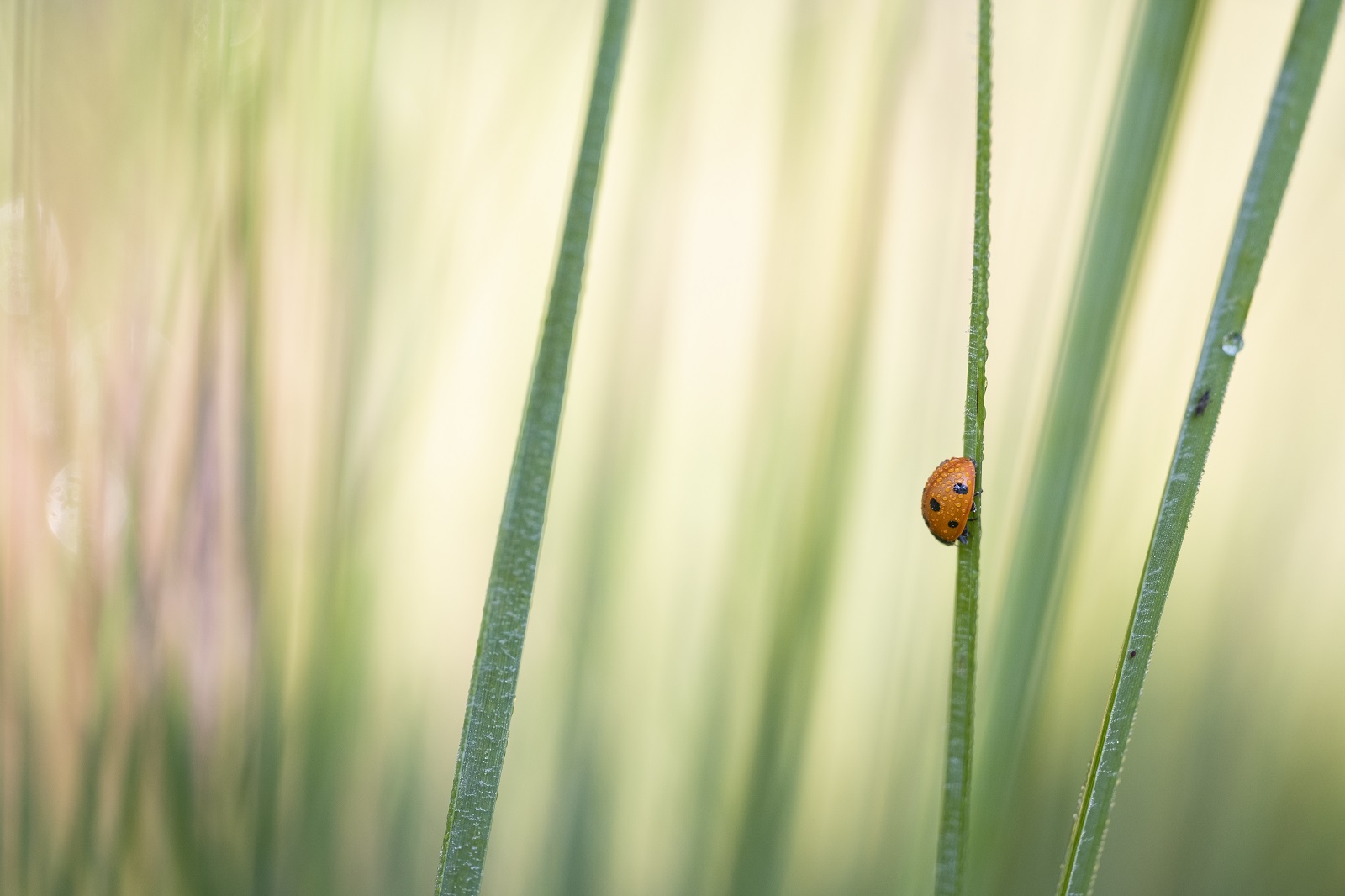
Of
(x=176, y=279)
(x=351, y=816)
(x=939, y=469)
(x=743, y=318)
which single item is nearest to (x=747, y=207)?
(x=743, y=318)

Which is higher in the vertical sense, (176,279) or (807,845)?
(176,279)

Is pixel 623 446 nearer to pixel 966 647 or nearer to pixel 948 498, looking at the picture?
pixel 948 498

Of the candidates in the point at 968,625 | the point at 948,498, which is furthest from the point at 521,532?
the point at 948,498

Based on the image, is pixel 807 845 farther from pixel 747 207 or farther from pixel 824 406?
pixel 747 207

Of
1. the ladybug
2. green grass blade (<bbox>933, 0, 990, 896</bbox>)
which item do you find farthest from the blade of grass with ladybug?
the ladybug

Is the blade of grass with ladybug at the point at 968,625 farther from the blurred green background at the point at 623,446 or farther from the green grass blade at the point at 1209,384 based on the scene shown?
the blurred green background at the point at 623,446

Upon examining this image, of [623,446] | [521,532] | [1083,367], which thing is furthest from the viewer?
[623,446]
